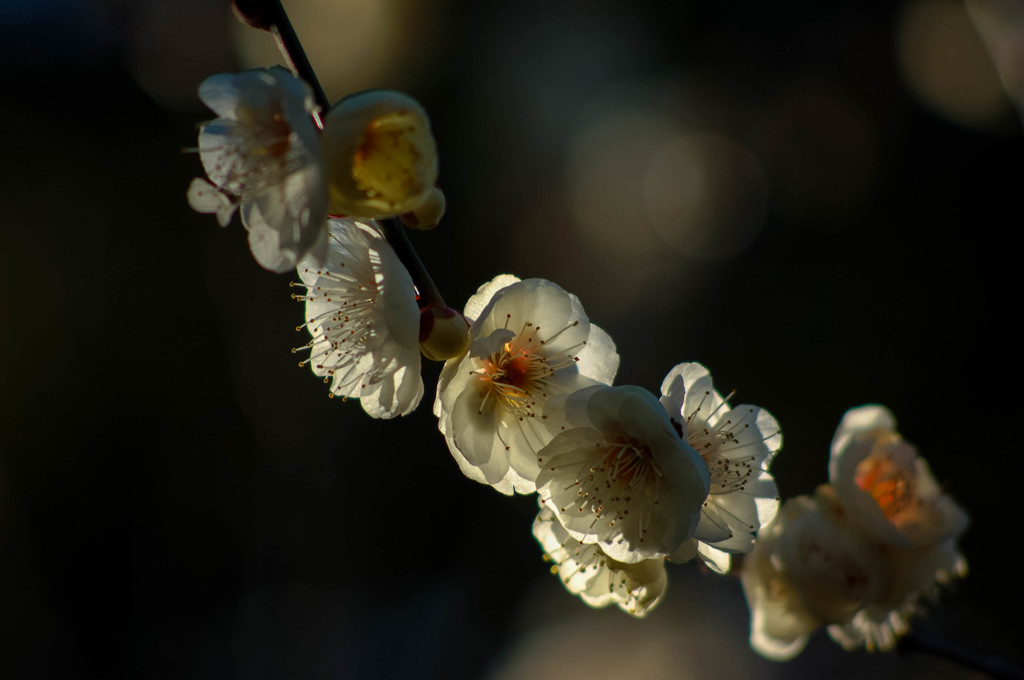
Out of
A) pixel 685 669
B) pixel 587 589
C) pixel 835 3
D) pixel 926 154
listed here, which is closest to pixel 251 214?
pixel 587 589

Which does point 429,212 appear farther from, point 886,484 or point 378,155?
point 886,484

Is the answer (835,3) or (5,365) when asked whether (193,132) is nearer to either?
(5,365)

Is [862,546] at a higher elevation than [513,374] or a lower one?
lower

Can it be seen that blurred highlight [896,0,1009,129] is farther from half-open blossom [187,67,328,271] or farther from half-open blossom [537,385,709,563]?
half-open blossom [187,67,328,271]

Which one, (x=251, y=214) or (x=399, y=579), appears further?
(x=399, y=579)

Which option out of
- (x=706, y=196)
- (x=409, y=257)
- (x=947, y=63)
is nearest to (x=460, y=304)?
(x=706, y=196)

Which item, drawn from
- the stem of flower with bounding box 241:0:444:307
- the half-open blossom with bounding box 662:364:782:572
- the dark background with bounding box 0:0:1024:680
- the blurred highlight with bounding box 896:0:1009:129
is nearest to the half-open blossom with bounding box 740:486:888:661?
the half-open blossom with bounding box 662:364:782:572
